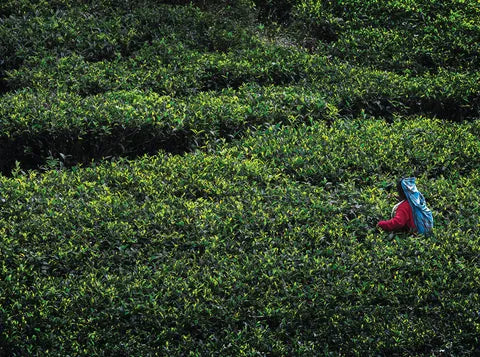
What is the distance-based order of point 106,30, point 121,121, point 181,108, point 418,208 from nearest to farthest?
point 418,208 < point 121,121 < point 181,108 < point 106,30

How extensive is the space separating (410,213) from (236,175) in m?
1.73

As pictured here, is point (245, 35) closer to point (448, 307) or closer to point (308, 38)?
point (308, 38)

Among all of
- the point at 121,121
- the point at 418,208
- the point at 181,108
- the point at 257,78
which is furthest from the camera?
the point at 257,78

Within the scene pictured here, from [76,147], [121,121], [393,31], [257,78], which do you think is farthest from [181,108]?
[393,31]

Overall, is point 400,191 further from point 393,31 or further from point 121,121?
point 393,31

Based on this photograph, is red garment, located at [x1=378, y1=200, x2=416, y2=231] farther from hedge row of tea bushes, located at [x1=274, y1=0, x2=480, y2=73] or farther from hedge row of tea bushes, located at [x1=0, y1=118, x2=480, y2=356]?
hedge row of tea bushes, located at [x1=274, y1=0, x2=480, y2=73]

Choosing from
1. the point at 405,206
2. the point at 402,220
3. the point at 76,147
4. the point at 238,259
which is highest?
the point at 405,206

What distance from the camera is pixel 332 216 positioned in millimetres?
7023

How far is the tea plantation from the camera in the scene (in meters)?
5.98

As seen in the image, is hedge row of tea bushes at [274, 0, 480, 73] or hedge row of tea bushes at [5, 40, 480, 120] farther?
hedge row of tea bushes at [274, 0, 480, 73]

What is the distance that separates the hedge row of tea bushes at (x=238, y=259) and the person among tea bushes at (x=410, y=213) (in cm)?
9

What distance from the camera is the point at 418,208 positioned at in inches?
265

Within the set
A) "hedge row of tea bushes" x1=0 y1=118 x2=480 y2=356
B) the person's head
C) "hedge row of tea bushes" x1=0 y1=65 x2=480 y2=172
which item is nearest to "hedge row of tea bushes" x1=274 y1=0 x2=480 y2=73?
"hedge row of tea bushes" x1=0 y1=65 x2=480 y2=172

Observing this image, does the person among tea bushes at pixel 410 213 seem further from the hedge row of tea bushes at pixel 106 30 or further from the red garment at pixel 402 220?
the hedge row of tea bushes at pixel 106 30
